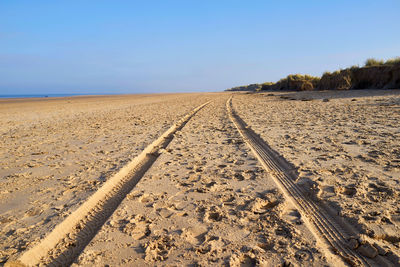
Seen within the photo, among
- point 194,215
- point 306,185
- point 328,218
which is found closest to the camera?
point 328,218

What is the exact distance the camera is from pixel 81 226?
236cm

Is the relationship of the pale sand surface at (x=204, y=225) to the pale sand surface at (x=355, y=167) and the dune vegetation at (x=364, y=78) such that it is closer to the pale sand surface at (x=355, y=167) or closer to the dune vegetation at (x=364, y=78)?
the pale sand surface at (x=355, y=167)

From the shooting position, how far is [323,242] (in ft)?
6.40

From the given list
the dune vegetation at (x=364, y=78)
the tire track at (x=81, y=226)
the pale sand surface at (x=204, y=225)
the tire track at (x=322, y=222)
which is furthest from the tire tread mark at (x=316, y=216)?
the dune vegetation at (x=364, y=78)

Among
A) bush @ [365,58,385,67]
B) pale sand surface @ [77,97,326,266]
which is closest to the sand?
pale sand surface @ [77,97,326,266]

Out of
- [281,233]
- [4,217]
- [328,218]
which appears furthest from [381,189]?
[4,217]

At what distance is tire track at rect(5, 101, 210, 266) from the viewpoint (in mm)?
1917

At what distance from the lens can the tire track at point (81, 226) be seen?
192 cm

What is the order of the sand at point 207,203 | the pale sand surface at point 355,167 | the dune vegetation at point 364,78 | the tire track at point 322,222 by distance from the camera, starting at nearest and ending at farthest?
1. the tire track at point 322,222
2. the sand at point 207,203
3. the pale sand surface at point 355,167
4. the dune vegetation at point 364,78

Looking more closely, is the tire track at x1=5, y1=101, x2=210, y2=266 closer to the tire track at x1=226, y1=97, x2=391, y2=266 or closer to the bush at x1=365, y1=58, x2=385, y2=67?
the tire track at x1=226, y1=97, x2=391, y2=266

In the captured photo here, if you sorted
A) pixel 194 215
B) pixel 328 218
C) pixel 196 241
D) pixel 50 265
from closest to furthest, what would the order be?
pixel 50 265 < pixel 196 241 < pixel 328 218 < pixel 194 215

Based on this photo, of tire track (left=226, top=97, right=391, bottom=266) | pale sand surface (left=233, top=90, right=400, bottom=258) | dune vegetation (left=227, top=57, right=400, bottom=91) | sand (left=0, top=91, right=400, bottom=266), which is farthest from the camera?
dune vegetation (left=227, top=57, right=400, bottom=91)

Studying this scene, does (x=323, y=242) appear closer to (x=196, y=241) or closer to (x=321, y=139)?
(x=196, y=241)

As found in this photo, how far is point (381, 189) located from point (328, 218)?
3.17 feet
